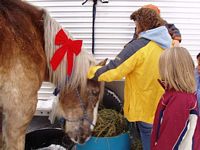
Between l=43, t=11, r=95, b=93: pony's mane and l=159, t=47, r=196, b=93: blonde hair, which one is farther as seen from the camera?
l=43, t=11, r=95, b=93: pony's mane

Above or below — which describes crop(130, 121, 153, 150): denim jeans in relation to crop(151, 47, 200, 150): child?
below

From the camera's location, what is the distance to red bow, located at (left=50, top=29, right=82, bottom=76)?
9.14 feet

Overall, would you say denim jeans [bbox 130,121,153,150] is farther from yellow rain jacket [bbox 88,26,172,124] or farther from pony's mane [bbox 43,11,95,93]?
pony's mane [bbox 43,11,95,93]

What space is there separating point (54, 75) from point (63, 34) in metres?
0.33

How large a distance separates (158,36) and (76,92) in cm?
79

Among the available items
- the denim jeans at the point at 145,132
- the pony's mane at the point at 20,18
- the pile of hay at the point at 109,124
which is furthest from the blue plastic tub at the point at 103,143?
the pony's mane at the point at 20,18

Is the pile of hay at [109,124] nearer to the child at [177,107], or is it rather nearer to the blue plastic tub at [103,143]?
the blue plastic tub at [103,143]

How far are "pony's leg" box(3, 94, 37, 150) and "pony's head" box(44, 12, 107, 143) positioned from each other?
0.32 meters

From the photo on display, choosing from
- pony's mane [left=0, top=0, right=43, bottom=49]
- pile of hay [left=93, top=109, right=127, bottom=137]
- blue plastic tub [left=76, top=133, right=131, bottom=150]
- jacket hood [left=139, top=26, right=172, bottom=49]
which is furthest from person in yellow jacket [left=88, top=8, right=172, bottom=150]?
pony's mane [left=0, top=0, right=43, bottom=49]

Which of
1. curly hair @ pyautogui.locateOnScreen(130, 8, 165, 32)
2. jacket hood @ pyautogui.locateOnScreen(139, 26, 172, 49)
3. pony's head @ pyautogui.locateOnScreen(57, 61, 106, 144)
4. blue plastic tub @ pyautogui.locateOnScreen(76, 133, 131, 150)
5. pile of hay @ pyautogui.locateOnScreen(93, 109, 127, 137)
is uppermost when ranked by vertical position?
curly hair @ pyautogui.locateOnScreen(130, 8, 165, 32)

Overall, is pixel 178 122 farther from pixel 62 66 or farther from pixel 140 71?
pixel 62 66

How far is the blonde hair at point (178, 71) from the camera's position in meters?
2.25

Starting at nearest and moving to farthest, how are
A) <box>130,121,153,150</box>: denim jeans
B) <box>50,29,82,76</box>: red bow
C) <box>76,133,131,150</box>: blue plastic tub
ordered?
<box>50,29,82,76</box>: red bow, <box>130,121,153,150</box>: denim jeans, <box>76,133,131,150</box>: blue plastic tub

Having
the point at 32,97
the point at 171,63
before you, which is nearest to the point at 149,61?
the point at 171,63
